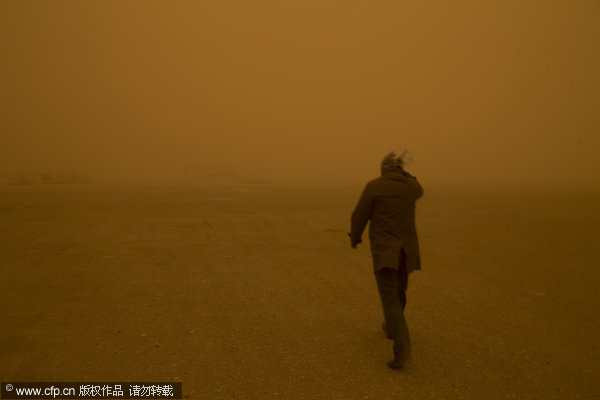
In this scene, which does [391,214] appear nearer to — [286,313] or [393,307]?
[393,307]

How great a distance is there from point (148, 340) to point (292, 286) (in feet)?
7.57

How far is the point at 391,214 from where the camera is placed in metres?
3.43

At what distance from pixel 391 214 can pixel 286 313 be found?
2013 mm

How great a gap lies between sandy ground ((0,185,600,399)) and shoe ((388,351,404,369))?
66 millimetres

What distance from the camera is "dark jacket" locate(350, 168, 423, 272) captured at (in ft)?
11.2

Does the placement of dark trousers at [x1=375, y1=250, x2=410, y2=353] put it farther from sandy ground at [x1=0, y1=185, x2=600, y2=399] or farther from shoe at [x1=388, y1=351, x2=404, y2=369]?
sandy ground at [x1=0, y1=185, x2=600, y2=399]

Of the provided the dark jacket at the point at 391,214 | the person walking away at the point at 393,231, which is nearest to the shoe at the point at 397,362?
the person walking away at the point at 393,231

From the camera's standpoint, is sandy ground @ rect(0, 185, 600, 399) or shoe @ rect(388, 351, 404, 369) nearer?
sandy ground @ rect(0, 185, 600, 399)

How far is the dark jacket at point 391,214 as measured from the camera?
343 cm

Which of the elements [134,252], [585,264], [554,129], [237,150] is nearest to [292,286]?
[134,252]

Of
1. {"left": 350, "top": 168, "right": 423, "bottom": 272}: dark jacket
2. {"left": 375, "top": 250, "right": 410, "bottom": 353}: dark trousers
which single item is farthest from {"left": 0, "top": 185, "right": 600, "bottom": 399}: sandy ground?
{"left": 350, "top": 168, "right": 423, "bottom": 272}: dark jacket

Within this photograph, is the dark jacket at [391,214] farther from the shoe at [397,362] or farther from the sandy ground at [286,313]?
the sandy ground at [286,313]

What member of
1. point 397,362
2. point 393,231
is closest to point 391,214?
point 393,231

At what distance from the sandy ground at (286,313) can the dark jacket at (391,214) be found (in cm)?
108
